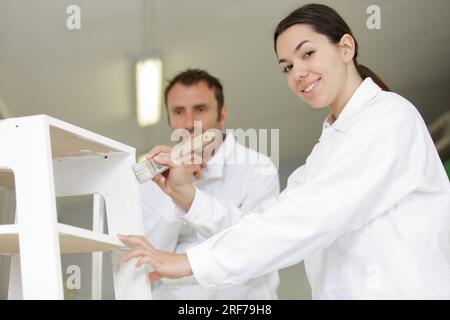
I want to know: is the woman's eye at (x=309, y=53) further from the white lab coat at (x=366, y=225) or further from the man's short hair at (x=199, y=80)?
the man's short hair at (x=199, y=80)

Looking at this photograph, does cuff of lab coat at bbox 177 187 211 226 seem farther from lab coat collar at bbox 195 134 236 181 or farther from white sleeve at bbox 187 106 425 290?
lab coat collar at bbox 195 134 236 181

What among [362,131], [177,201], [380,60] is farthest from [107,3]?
[362,131]

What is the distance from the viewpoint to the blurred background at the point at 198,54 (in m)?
2.75

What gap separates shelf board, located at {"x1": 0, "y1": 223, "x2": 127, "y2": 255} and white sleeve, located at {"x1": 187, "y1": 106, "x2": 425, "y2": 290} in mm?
119

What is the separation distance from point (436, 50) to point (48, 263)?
2648mm

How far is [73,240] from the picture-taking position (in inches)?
34.4

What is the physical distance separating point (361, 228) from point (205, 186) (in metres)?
0.86

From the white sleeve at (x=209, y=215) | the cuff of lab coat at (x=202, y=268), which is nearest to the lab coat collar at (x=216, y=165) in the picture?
the white sleeve at (x=209, y=215)

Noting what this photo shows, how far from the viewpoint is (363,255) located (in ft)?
3.19

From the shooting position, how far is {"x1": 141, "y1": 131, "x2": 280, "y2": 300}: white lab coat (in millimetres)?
1671

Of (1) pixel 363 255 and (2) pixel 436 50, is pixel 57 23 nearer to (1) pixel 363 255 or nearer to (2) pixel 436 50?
(2) pixel 436 50

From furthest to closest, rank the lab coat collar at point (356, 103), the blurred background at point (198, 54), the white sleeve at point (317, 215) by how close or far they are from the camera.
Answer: the blurred background at point (198, 54) → the lab coat collar at point (356, 103) → the white sleeve at point (317, 215)

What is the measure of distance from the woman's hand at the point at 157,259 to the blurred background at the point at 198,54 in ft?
6.08
